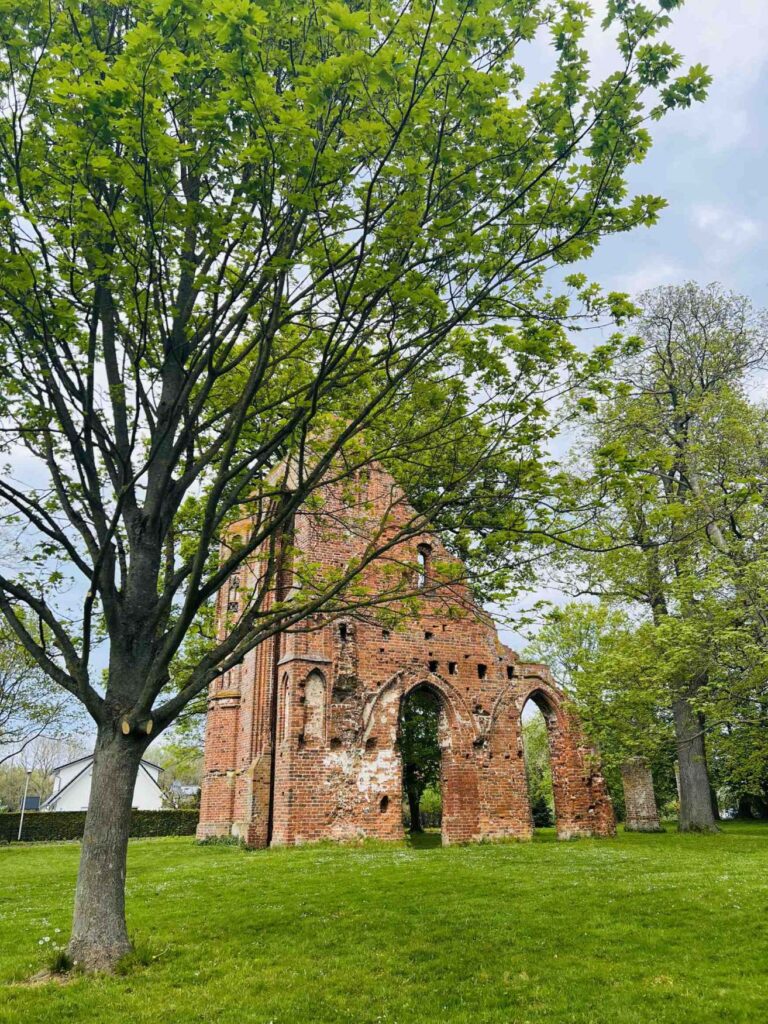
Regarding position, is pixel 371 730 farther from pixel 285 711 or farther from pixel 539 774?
pixel 539 774

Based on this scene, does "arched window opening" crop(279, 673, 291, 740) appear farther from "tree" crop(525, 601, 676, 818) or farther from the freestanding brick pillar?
the freestanding brick pillar

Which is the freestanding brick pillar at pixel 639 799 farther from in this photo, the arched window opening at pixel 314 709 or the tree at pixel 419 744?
the arched window opening at pixel 314 709

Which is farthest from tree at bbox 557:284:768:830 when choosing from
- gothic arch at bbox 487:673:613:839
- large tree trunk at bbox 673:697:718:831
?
gothic arch at bbox 487:673:613:839

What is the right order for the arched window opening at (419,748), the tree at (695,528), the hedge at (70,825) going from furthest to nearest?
the hedge at (70,825) < the arched window opening at (419,748) < the tree at (695,528)

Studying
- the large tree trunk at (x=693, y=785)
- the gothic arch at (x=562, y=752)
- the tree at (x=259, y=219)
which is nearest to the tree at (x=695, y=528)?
the large tree trunk at (x=693, y=785)

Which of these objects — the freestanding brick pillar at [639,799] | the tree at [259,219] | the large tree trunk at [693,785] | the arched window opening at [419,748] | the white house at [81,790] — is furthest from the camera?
the white house at [81,790]

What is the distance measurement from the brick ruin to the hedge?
594 inches

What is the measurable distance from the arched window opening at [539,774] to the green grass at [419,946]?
80.2 feet

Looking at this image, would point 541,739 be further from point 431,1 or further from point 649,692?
point 431,1

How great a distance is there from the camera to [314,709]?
16.8 meters

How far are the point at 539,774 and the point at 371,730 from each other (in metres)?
26.4

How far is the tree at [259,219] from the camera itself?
532cm

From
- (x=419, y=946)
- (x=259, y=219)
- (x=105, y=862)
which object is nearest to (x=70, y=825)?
(x=105, y=862)

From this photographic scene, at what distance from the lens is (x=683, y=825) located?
21.0 m
